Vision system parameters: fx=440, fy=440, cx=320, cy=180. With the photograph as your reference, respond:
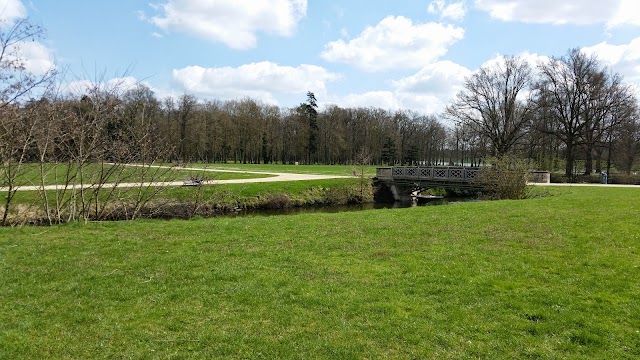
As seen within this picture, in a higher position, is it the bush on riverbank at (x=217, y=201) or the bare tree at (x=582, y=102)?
the bare tree at (x=582, y=102)

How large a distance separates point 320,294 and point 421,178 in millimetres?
30830

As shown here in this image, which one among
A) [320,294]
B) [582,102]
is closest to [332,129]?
[582,102]

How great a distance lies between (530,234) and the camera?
10445mm

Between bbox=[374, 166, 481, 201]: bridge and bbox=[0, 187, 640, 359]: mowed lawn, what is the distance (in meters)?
23.1

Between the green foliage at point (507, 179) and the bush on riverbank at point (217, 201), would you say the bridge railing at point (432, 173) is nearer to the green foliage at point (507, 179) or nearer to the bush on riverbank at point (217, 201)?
the bush on riverbank at point (217, 201)

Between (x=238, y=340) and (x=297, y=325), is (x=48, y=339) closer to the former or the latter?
(x=238, y=340)

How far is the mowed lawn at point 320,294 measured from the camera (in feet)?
15.3

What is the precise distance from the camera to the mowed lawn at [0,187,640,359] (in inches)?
184

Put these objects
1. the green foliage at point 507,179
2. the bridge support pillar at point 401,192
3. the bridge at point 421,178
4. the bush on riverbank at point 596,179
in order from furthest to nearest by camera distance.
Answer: the bush on riverbank at point 596,179, the bridge support pillar at point 401,192, the bridge at point 421,178, the green foliage at point 507,179

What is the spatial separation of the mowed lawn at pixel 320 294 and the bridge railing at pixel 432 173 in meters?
23.2

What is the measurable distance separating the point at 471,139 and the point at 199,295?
6901 cm

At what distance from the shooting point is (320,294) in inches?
243

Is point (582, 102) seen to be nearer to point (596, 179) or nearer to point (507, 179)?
point (596, 179)

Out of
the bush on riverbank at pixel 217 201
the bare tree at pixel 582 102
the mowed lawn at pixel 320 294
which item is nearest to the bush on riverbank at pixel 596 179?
Answer: the bare tree at pixel 582 102
